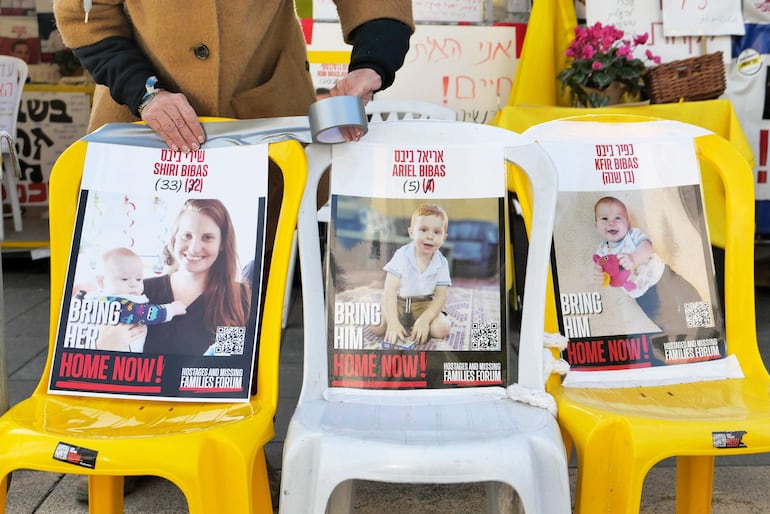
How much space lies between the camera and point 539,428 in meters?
1.28

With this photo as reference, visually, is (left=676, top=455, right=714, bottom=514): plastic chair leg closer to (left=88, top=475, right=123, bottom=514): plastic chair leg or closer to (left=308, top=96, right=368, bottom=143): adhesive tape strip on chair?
(left=308, top=96, right=368, bottom=143): adhesive tape strip on chair

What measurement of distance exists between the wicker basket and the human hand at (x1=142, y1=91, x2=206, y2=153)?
2.15m

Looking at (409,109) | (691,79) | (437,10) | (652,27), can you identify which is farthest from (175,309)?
(652,27)

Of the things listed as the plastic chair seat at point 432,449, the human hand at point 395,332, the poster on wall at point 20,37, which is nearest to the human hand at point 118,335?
the plastic chair seat at point 432,449

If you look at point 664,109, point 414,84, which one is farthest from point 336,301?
point 414,84

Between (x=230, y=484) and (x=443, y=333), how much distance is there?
1.72 feet

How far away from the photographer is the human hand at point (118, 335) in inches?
57.7

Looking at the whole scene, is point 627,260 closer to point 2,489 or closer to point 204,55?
point 204,55

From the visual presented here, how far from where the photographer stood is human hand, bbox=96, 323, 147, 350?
1.47 metres

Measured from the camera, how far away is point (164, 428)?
130 cm

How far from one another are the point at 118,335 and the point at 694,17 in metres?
2.91

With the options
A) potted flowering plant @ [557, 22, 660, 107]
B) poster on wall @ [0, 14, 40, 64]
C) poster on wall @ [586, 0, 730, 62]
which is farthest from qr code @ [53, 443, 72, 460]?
poster on wall @ [0, 14, 40, 64]

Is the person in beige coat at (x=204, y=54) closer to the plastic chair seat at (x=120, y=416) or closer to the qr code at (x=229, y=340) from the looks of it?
the qr code at (x=229, y=340)

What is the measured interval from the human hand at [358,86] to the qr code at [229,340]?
0.45m
